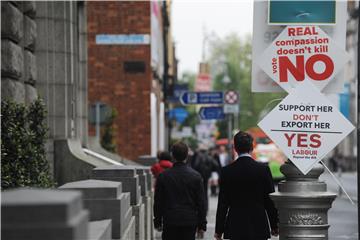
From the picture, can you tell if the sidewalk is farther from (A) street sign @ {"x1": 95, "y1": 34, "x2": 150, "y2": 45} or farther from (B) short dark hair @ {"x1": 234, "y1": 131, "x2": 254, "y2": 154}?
(B) short dark hair @ {"x1": 234, "y1": 131, "x2": 254, "y2": 154}

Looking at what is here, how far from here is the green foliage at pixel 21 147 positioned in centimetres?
949

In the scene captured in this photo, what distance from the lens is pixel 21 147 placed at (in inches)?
392

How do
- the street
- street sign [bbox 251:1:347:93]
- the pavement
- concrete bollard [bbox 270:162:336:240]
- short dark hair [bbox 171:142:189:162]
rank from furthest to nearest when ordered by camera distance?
the street → the pavement → short dark hair [bbox 171:142:189:162] → street sign [bbox 251:1:347:93] → concrete bollard [bbox 270:162:336:240]

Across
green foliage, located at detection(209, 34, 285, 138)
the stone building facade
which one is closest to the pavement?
the stone building facade

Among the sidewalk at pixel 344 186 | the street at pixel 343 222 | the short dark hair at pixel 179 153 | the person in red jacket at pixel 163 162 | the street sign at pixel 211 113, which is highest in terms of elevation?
the short dark hair at pixel 179 153

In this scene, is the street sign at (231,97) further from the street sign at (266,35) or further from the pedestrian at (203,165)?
the street sign at (266,35)

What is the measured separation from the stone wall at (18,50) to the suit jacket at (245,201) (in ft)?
12.2

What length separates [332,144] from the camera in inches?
314

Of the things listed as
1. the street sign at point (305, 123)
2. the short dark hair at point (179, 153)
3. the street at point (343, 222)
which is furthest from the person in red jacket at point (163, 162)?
the street sign at point (305, 123)

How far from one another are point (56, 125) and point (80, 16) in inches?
155

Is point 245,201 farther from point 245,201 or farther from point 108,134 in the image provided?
point 108,134

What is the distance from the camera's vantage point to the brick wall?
92.2 feet

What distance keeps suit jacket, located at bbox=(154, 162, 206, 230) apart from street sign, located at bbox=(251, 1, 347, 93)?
1.29 m

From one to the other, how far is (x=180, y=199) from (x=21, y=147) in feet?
6.68
